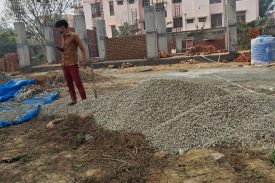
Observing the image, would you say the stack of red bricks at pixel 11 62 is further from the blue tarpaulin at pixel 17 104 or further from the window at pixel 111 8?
the window at pixel 111 8

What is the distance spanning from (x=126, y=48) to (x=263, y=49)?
6.63m

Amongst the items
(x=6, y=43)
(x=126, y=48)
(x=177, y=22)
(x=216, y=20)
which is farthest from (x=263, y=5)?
(x=6, y=43)

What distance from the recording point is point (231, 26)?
1416cm

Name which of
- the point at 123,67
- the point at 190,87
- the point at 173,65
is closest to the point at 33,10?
the point at 123,67

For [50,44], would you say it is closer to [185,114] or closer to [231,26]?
[231,26]

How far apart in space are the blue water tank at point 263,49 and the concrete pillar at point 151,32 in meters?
4.53

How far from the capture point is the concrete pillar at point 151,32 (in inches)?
593

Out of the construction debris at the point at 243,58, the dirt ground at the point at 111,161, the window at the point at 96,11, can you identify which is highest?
the window at the point at 96,11

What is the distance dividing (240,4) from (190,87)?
106ft

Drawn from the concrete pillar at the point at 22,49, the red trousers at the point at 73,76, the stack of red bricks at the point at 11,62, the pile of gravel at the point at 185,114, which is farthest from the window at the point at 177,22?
the pile of gravel at the point at 185,114

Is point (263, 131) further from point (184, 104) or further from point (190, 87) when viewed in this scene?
point (190, 87)

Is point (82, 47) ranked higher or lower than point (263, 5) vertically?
lower

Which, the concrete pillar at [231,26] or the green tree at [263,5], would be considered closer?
the concrete pillar at [231,26]

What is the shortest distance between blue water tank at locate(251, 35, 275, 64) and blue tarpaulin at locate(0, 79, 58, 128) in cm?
744
